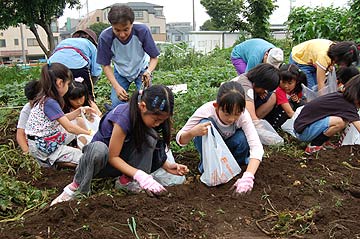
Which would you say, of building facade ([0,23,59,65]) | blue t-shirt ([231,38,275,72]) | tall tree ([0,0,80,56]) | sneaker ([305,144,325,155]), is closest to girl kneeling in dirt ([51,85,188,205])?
sneaker ([305,144,325,155])

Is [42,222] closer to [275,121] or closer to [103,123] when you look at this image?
[103,123]

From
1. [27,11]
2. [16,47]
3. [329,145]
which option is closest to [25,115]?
[329,145]

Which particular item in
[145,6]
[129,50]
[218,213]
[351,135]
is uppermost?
[145,6]

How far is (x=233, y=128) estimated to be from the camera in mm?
3439

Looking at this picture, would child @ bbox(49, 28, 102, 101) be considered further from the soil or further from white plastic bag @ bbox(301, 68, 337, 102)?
white plastic bag @ bbox(301, 68, 337, 102)

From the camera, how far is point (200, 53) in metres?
12.9

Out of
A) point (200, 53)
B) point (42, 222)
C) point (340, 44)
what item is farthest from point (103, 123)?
point (200, 53)

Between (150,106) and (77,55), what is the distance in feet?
7.20

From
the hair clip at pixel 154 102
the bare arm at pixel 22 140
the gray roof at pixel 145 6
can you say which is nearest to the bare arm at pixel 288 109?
the hair clip at pixel 154 102

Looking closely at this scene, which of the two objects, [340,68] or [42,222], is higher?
A: [340,68]

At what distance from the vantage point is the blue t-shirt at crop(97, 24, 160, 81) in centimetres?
436

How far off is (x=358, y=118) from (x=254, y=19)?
1311 centimetres

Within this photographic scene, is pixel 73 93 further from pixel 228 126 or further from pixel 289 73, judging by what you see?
pixel 289 73

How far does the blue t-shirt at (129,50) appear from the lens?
436 centimetres
